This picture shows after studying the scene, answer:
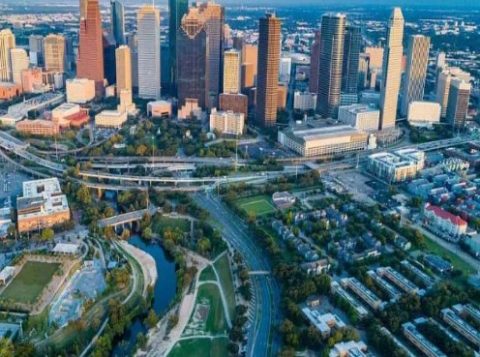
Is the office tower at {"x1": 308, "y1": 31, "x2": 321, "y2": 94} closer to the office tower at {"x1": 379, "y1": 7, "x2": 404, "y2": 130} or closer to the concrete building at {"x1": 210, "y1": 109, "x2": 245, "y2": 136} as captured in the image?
the office tower at {"x1": 379, "y1": 7, "x2": 404, "y2": 130}

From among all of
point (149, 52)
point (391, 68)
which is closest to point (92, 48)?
point (149, 52)

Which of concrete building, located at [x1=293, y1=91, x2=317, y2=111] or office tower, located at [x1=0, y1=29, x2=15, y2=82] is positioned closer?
concrete building, located at [x1=293, y1=91, x2=317, y2=111]

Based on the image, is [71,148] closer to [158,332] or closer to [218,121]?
[218,121]

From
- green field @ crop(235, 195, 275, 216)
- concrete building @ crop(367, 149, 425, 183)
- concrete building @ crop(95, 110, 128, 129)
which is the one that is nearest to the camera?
green field @ crop(235, 195, 275, 216)

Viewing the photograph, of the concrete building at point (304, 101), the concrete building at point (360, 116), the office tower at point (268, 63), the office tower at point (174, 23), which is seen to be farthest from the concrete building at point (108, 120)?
the concrete building at point (360, 116)

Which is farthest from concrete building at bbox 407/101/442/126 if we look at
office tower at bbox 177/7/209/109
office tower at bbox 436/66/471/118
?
office tower at bbox 177/7/209/109

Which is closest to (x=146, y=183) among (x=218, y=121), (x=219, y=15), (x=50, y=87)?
(x=218, y=121)
